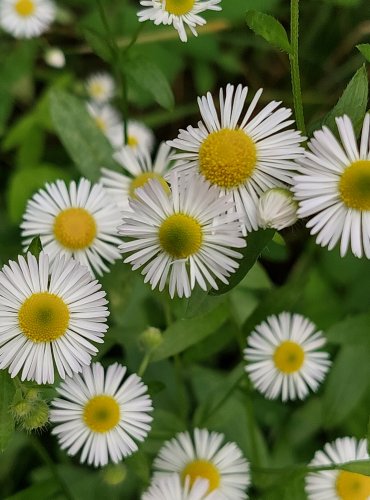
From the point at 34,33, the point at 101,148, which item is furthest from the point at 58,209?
the point at 34,33

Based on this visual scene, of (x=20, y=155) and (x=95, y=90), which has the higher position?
(x=95, y=90)

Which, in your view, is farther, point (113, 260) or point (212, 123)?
point (113, 260)

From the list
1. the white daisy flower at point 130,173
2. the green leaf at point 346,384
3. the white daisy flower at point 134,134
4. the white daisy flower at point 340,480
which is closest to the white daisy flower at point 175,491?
the white daisy flower at point 340,480

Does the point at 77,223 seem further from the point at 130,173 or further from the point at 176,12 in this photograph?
the point at 176,12

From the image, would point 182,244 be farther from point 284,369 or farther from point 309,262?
point 309,262

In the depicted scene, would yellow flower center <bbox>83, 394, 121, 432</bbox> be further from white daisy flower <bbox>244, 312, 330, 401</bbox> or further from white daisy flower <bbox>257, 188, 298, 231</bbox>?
white daisy flower <bbox>257, 188, 298, 231</bbox>

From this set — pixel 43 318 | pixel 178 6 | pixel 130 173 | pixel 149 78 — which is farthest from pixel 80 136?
pixel 43 318

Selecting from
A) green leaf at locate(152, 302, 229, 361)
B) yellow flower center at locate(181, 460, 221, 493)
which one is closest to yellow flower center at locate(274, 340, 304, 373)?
green leaf at locate(152, 302, 229, 361)
